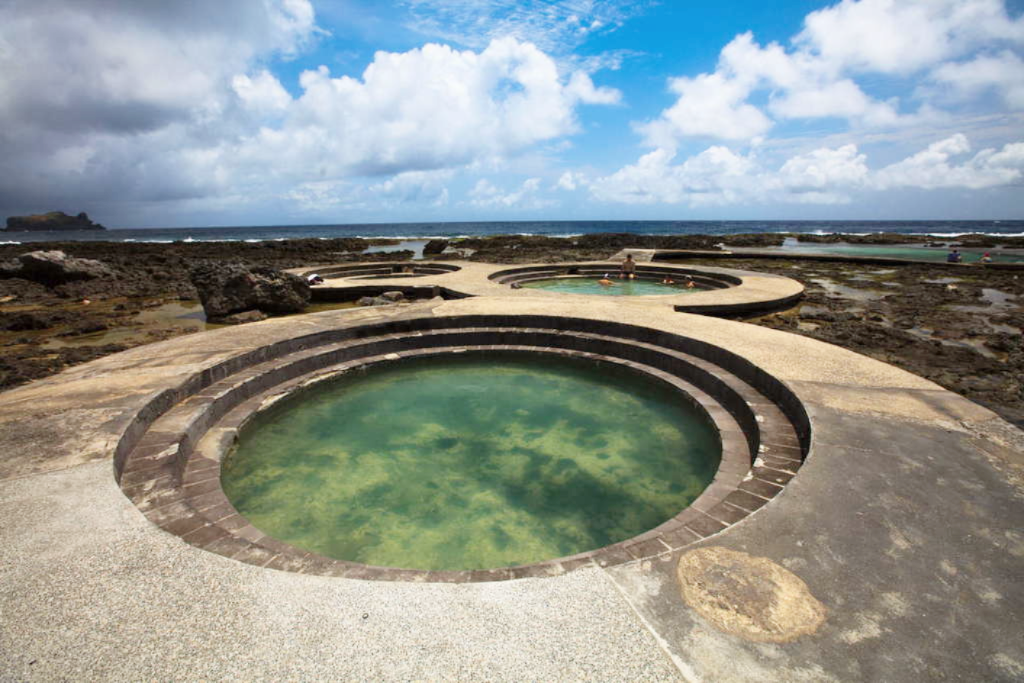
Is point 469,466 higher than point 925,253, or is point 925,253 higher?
point 925,253

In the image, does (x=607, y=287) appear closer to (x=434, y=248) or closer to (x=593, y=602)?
(x=593, y=602)

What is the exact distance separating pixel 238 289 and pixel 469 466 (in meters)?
10.7

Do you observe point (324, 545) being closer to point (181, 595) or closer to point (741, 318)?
point (181, 595)

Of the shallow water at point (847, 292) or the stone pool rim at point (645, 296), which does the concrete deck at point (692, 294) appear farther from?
the shallow water at point (847, 292)

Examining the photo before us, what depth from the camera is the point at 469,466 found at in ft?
18.1

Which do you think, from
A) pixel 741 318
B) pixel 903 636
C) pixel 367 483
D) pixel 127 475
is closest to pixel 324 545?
pixel 367 483

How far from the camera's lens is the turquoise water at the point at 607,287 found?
645 inches

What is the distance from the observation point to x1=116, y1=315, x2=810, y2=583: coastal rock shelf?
3.40 metres

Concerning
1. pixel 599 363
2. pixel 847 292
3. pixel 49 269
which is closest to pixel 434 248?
pixel 49 269

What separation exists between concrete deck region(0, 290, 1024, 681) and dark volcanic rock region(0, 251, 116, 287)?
20878 millimetres

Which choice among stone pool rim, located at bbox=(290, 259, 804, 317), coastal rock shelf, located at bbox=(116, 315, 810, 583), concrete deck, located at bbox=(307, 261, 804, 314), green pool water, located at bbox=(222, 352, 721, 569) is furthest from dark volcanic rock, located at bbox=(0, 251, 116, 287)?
green pool water, located at bbox=(222, 352, 721, 569)

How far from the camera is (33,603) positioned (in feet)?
8.54

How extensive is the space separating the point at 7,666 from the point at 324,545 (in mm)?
2157

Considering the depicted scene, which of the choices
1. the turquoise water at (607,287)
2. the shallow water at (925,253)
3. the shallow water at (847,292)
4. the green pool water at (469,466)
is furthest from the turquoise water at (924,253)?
the green pool water at (469,466)
